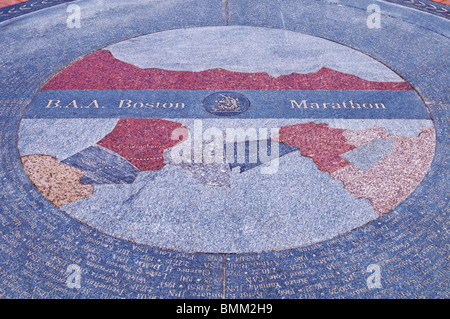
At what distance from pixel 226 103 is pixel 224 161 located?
1355 millimetres

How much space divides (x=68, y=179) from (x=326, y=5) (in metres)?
7.23

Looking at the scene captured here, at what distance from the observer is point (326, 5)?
9.03 m

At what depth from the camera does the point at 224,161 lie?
191 inches

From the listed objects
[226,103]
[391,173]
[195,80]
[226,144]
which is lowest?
[391,173]

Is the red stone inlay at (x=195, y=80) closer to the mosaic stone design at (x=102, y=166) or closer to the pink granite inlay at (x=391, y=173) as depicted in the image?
the pink granite inlay at (x=391, y=173)

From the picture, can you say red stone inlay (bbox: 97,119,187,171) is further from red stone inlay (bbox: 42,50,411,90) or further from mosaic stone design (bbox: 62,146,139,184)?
red stone inlay (bbox: 42,50,411,90)

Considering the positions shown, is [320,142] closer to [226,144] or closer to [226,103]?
[226,144]

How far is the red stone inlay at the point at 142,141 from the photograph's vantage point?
485cm

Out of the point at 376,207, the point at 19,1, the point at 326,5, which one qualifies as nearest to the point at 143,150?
the point at 376,207

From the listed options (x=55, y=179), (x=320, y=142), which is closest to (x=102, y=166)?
(x=55, y=179)

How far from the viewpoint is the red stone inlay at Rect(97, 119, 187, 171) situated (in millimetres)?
4848

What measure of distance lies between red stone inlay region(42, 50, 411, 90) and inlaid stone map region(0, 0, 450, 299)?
0.03 meters
